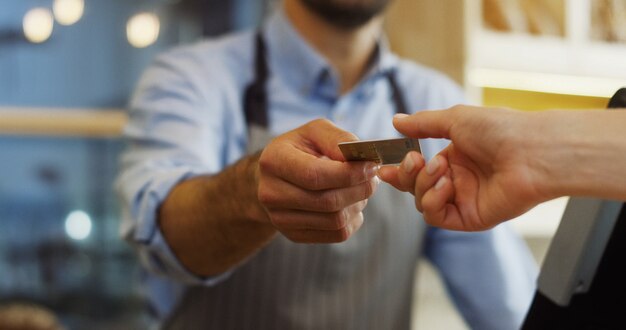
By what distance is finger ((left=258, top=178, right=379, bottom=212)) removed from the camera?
72cm

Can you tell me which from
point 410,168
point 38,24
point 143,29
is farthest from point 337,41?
point 38,24

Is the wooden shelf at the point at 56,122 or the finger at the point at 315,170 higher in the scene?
the finger at the point at 315,170

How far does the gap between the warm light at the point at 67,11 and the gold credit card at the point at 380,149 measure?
2.05m

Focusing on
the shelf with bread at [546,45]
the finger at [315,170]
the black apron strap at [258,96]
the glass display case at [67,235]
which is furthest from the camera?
the glass display case at [67,235]

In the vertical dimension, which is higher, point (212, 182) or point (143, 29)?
point (212, 182)

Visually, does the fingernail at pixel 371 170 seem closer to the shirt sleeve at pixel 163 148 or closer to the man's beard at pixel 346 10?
the shirt sleeve at pixel 163 148

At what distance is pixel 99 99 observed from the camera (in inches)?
99.4

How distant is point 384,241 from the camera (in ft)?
4.25

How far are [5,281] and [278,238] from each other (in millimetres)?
1471

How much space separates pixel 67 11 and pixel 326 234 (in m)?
2.00

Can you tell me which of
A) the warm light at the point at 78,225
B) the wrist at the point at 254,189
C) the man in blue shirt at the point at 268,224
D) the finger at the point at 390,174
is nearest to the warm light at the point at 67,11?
the warm light at the point at 78,225

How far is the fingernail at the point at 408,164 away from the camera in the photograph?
0.64 meters

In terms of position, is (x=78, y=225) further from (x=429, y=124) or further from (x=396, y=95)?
(x=429, y=124)

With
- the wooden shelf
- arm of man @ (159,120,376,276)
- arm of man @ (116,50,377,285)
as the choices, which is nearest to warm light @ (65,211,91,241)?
the wooden shelf
